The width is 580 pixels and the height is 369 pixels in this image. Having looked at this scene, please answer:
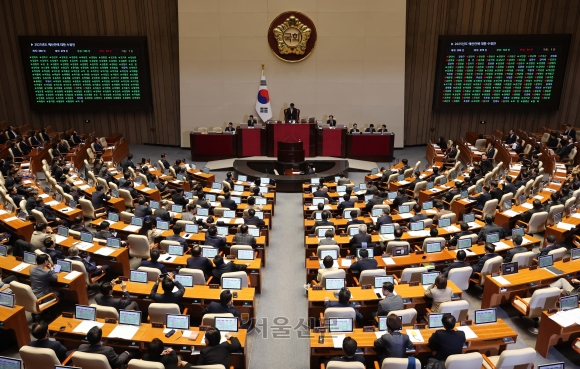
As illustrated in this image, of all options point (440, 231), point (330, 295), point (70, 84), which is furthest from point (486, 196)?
point (70, 84)

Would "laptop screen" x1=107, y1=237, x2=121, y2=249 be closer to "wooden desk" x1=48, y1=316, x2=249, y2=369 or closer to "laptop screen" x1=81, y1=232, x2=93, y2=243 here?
"laptop screen" x1=81, y1=232, x2=93, y2=243

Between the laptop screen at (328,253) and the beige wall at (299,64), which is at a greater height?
the beige wall at (299,64)

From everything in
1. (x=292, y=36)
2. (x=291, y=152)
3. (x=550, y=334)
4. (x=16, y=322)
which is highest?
(x=292, y=36)

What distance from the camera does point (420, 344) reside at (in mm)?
6105

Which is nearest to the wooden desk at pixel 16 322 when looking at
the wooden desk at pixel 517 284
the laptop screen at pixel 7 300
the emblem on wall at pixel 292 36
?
the laptop screen at pixel 7 300

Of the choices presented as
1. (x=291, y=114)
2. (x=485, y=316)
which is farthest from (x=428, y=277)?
(x=291, y=114)

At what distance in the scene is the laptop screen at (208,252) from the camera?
880 cm

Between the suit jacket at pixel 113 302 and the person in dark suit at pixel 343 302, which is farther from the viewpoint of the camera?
the suit jacket at pixel 113 302

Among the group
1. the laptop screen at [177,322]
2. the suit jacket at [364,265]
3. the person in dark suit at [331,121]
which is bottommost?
the laptop screen at [177,322]

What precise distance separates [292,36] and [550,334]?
52.1 ft

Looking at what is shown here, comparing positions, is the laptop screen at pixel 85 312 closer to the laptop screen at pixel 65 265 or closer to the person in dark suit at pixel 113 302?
the person in dark suit at pixel 113 302

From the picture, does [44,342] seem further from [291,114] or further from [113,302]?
[291,114]

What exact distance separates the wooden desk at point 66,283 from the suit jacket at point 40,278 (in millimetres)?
143

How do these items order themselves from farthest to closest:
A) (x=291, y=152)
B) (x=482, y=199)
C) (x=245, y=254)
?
(x=291, y=152) < (x=482, y=199) < (x=245, y=254)
